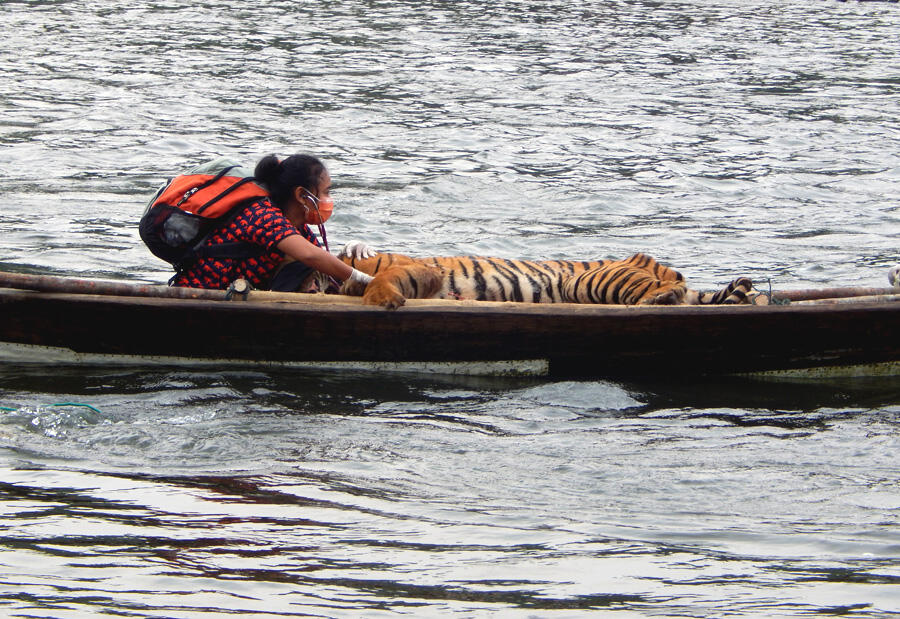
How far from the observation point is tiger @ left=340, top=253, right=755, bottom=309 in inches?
267

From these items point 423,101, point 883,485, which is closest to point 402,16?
point 423,101

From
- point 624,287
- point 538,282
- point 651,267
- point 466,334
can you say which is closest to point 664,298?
point 624,287

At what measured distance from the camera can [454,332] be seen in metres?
6.57

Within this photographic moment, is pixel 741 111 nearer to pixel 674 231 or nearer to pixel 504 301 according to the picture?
pixel 674 231

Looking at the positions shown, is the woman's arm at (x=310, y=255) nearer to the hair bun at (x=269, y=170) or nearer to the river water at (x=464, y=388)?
the hair bun at (x=269, y=170)

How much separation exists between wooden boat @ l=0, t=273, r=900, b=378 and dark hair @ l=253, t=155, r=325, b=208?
0.53 metres

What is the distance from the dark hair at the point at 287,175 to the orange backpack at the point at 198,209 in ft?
0.23

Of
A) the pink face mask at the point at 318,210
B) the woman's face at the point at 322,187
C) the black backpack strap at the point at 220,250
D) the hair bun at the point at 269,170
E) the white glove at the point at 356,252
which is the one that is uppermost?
the hair bun at the point at 269,170

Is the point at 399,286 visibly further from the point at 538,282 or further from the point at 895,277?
the point at 895,277

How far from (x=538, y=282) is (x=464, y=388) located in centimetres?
85

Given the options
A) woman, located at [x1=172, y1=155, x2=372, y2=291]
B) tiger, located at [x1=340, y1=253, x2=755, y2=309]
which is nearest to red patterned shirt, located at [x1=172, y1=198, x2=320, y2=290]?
woman, located at [x1=172, y1=155, x2=372, y2=291]

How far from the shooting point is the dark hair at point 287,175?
6602mm

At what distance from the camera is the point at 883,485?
197 inches

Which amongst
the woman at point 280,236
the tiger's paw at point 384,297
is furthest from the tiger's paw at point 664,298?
the woman at point 280,236
